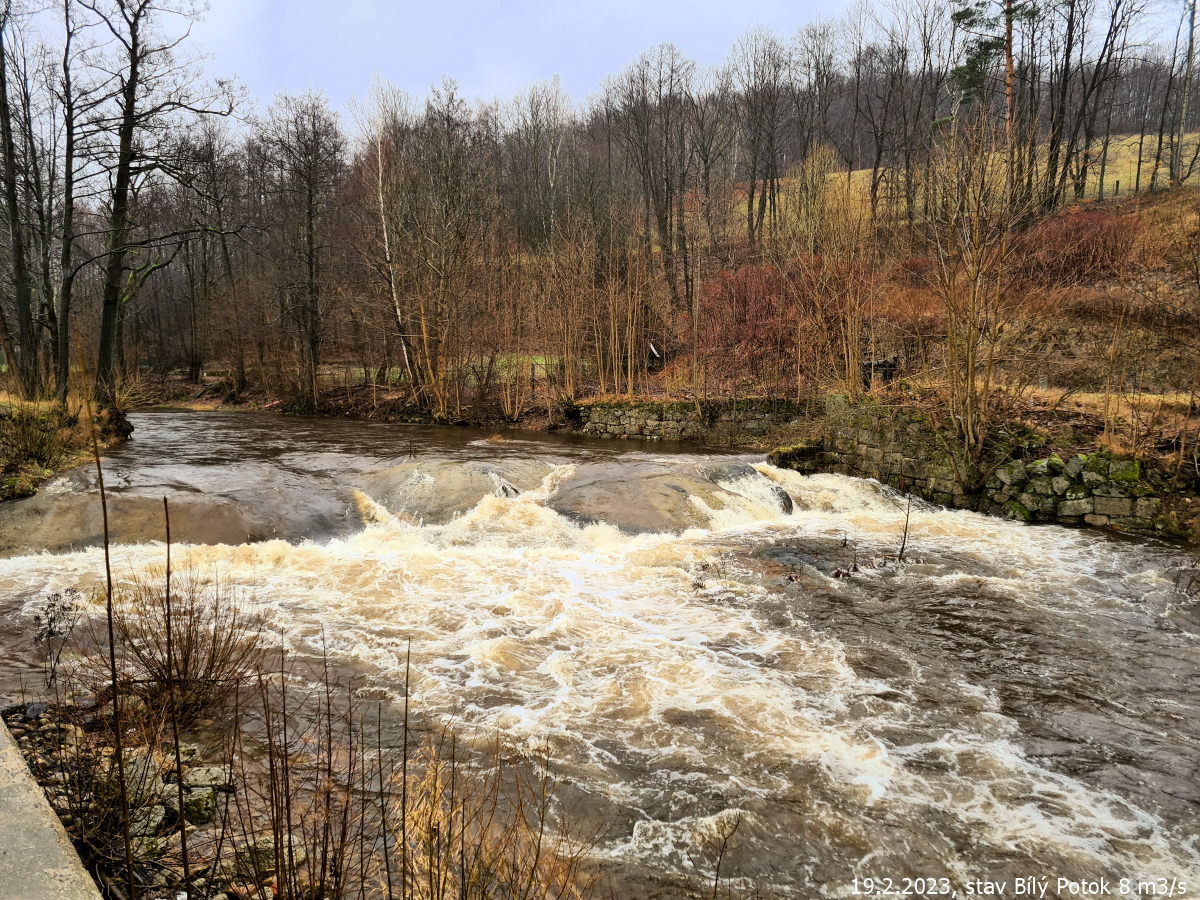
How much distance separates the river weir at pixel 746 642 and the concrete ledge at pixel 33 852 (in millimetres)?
1889

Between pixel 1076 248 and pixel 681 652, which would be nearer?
pixel 681 652

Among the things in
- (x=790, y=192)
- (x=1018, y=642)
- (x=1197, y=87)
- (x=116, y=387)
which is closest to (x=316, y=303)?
(x=116, y=387)

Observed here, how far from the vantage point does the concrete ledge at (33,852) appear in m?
1.98

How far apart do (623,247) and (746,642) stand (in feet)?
71.1

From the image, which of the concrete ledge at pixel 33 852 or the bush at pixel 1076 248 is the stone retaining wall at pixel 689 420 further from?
the concrete ledge at pixel 33 852

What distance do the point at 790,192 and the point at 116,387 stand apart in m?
17.5

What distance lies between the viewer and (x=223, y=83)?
39.8 ft

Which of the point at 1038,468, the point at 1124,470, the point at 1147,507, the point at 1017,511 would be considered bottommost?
the point at 1017,511

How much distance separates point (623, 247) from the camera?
Answer: 25047 mm

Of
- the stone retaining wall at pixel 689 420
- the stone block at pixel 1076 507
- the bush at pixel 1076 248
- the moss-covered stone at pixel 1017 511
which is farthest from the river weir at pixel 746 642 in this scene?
the bush at pixel 1076 248

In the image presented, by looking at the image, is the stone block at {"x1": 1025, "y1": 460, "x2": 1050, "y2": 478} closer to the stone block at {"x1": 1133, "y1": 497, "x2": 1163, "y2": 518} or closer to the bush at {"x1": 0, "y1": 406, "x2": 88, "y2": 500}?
the stone block at {"x1": 1133, "y1": 497, "x2": 1163, "y2": 518}

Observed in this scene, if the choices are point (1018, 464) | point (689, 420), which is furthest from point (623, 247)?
point (1018, 464)

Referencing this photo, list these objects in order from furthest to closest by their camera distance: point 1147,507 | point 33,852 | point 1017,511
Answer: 1. point 1017,511
2. point 1147,507
3. point 33,852

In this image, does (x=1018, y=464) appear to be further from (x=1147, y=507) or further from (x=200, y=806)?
(x=200, y=806)
